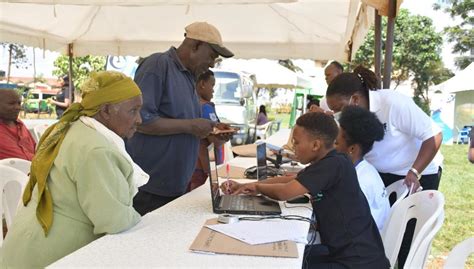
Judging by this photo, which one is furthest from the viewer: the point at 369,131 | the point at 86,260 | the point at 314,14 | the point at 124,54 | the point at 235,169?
the point at 124,54

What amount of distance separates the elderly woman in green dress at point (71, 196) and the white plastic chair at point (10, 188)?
0.91 metres

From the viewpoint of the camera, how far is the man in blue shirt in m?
2.35

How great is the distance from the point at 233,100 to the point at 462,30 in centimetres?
2026

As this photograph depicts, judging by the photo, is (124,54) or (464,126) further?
(464,126)

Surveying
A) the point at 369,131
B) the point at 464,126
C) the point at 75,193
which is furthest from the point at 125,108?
the point at 464,126

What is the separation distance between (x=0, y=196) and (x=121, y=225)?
3.80 feet

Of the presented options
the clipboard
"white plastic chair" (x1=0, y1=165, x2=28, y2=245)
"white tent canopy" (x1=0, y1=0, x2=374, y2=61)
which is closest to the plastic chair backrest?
the clipboard

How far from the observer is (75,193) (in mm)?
1528

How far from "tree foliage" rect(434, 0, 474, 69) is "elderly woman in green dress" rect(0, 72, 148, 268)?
2862 centimetres

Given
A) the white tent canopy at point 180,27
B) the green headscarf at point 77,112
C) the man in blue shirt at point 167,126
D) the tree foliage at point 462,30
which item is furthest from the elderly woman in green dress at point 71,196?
the tree foliage at point 462,30

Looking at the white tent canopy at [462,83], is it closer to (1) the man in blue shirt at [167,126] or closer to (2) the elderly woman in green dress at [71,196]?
(1) the man in blue shirt at [167,126]

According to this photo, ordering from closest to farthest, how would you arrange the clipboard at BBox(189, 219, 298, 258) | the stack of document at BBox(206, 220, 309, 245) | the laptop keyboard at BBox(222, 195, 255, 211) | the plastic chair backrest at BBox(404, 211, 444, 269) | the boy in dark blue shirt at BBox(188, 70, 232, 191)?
the clipboard at BBox(189, 219, 298, 258) < the stack of document at BBox(206, 220, 309, 245) < the plastic chair backrest at BBox(404, 211, 444, 269) < the laptop keyboard at BBox(222, 195, 255, 211) < the boy in dark blue shirt at BBox(188, 70, 232, 191)

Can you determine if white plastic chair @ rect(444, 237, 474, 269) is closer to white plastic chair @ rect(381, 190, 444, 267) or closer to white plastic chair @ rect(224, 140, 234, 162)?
white plastic chair @ rect(381, 190, 444, 267)

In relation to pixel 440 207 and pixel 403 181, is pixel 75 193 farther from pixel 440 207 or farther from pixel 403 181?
pixel 403 181
